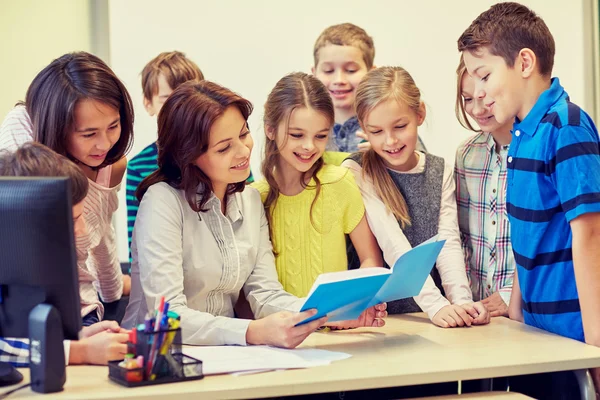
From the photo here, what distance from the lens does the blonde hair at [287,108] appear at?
220cm

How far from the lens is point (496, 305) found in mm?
2262

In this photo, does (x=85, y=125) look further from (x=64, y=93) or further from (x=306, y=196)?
(x=306, y=196)

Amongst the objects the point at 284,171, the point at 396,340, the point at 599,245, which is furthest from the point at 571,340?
the point at 284,171

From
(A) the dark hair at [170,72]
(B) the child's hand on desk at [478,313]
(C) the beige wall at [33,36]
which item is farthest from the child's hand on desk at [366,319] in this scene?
(C) the beige wall at [33,36]

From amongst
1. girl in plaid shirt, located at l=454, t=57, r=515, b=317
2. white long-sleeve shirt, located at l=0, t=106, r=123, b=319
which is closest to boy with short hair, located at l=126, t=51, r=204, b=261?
white long-sleeve shirt, located at l=0, t=106, r=123, b=319

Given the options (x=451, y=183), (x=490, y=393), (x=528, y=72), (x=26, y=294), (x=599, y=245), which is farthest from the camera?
(x=451, y=183)

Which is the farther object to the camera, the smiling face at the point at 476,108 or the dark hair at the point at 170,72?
the dark hair at the point at 170,72

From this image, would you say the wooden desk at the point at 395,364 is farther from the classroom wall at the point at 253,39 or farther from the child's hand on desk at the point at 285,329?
the classroom wall at the point at 253,39

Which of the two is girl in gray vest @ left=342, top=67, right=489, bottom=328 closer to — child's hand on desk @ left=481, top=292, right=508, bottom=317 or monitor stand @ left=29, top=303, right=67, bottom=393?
child's hand on desk @ left=481, top=292, right=508, bottom=317

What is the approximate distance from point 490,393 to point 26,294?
96 centimetres

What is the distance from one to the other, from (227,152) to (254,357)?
0.56 meters

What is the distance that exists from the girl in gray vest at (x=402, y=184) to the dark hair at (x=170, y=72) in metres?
0.97

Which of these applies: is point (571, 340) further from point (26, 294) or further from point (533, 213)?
point (26, 294)

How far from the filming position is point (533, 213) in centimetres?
193
